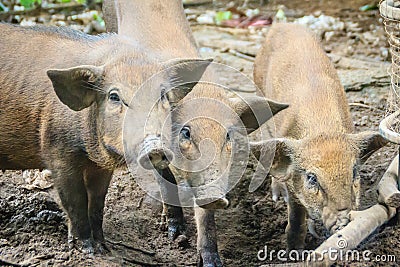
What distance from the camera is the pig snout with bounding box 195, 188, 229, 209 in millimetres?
3811

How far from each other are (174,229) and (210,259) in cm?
59

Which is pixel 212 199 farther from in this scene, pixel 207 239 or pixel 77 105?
pixel 77 105

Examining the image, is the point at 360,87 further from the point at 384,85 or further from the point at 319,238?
the point at 319,238

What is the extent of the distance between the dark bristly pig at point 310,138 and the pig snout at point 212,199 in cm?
54

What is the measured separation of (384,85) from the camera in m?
6.84

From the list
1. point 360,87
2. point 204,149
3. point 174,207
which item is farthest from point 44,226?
point 360,87

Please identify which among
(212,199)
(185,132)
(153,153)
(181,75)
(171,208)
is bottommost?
(171,208)

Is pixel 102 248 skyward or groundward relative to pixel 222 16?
skyward

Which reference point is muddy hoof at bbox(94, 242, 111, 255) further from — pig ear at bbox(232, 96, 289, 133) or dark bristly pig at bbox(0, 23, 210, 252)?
pig ear at bbox(232, 96, 289, 133)

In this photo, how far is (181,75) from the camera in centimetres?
400

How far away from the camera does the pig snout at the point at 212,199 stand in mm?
3811

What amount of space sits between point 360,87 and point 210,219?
2878 millimetres

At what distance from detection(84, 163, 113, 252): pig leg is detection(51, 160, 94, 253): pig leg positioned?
165 millimetres

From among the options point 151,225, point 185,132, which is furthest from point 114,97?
point 151,225
